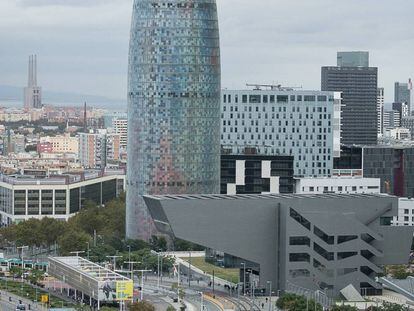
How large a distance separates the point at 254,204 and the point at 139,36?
30216 millimetres

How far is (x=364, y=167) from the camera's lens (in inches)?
5512

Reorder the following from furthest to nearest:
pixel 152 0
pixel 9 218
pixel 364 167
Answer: pixel 364 167 → pixel 9 218 → pixel 152 0

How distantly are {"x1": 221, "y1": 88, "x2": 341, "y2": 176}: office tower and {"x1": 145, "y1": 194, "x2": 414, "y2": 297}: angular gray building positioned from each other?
47981 mm

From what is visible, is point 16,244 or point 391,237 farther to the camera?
point 16,244

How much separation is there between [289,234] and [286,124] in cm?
5201

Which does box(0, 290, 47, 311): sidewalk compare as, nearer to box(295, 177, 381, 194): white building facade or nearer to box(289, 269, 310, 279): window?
box(289, 269, 310, 279): window

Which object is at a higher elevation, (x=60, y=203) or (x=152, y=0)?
(x=152, y=0)

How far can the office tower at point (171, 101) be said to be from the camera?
110 m

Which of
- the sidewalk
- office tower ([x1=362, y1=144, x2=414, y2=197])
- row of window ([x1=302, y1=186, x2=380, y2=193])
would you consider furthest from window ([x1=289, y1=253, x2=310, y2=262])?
office tower ([x1=362, y1=144, x2=414, y2=197])

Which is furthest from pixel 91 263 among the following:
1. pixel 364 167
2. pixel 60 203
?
pixel 364 167

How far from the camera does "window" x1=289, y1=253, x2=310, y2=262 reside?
83125 millimetres

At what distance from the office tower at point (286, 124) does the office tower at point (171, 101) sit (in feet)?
67.9

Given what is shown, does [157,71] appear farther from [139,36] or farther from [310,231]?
[310,231]

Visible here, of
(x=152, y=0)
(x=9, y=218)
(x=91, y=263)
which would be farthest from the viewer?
(x=9, y=218)
